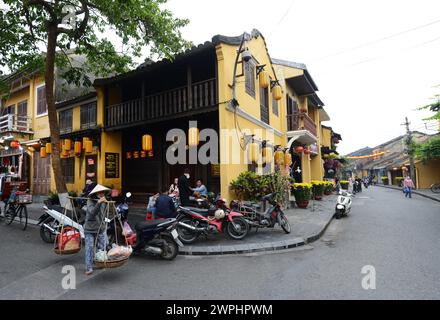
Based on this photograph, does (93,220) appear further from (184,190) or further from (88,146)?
(88,146)

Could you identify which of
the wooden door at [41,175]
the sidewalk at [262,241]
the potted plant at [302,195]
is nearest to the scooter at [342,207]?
the potted plant at [302,195]

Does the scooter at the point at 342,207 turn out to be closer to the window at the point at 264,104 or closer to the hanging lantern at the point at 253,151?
the hanging lantern at the point at 253,151

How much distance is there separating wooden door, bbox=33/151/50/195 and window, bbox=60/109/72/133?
7.47 ft

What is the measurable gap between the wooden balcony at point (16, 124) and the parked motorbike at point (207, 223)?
15.0 metres

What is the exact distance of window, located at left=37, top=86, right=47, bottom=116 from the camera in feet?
52.3

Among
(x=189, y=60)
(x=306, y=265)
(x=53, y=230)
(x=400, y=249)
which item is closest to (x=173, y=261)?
(x=306, y=265)

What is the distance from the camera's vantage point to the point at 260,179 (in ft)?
30.1

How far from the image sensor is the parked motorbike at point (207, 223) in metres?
6.80

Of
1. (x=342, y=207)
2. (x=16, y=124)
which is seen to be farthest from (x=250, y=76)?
(x=16, y=124)

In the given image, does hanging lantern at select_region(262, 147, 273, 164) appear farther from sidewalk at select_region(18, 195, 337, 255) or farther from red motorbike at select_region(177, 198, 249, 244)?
red motorbike at select_region(177, 198, 249, 244)

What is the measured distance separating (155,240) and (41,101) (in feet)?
50.4

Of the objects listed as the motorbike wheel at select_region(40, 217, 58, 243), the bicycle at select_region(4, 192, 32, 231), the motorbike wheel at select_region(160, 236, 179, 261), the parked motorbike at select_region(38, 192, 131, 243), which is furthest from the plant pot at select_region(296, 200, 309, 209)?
the bicycle at select_region(4, 192, 32, 231)

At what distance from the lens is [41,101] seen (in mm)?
16125
